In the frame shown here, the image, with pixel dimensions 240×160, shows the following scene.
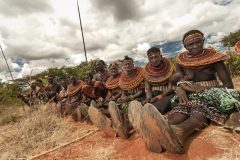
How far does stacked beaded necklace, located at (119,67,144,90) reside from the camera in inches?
189

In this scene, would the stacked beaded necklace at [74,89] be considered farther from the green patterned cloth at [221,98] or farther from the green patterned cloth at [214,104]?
the green patterned cloth at [221,98]

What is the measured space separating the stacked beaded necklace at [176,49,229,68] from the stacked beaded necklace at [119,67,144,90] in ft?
3.57

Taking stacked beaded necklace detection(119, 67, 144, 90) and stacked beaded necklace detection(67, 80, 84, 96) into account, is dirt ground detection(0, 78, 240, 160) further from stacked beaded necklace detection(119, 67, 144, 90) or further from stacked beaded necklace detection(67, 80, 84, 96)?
stacked beaded necklace detection(67, 80, 84, 96)

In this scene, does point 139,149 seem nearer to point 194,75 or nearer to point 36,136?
point 194,75

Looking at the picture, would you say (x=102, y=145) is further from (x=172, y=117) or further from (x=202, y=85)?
(x=202, y=85)

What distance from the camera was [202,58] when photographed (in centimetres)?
363

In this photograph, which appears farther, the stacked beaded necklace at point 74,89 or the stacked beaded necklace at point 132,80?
the stacked beaded necklace at point 74,89

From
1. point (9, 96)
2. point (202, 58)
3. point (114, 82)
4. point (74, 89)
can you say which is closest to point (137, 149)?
point (202, 58)

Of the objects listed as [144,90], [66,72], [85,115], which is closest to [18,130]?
[85,115]

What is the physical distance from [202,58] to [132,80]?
5.16 ft

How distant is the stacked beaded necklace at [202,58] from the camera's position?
3.51m

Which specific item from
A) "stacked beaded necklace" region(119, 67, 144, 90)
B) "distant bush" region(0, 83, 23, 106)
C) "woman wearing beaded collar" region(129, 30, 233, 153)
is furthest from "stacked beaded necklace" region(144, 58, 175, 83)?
"distant bush" region(0, 83, 23, 106)

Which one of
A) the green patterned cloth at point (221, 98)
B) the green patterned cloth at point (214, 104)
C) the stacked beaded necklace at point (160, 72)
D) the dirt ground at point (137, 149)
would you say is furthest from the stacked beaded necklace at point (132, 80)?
the green patterned cloth at point (221, 98)

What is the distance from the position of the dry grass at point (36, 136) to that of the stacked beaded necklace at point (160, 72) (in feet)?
6.06
